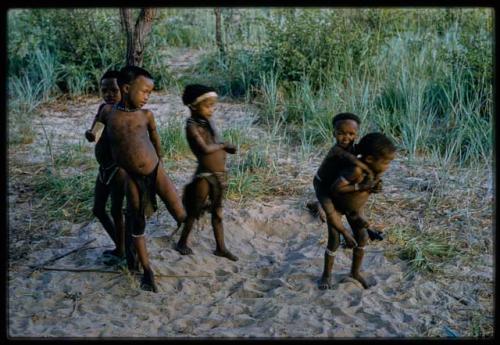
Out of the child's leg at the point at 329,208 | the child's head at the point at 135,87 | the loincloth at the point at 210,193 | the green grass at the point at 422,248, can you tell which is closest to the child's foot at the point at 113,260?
the loincloth at the point at 210,193

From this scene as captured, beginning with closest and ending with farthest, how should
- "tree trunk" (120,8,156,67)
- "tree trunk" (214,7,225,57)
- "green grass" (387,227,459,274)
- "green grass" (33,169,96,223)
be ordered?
"green grass" (387,227,459,274)
"green grass" (33,169,96,223)
"tree trunk" (120,8,156,67)
"tree trunk" (214,7,225,57)

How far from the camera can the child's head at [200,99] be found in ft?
13.7

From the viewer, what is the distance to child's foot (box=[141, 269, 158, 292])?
423cm

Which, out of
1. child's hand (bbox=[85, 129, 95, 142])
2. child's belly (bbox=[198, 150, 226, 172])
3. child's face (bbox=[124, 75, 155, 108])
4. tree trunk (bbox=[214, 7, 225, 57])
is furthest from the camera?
tree trunk (bbox=[214, 7, 225, 57])

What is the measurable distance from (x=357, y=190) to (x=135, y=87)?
145 cm

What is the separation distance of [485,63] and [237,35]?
3.48 meters

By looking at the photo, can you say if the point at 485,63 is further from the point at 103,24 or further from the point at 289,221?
the point at 103,24

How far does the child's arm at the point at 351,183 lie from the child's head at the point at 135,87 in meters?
1.25

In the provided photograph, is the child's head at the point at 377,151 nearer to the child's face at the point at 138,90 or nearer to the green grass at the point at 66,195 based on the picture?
the child's face at the point at 138,90

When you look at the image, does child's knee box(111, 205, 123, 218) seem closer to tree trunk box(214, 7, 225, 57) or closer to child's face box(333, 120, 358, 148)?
child's face box(333, 120, 358, 148)

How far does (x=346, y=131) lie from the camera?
3.88 metres

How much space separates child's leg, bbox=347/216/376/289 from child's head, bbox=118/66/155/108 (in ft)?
4.75

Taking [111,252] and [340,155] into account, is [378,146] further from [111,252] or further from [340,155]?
[111,252]

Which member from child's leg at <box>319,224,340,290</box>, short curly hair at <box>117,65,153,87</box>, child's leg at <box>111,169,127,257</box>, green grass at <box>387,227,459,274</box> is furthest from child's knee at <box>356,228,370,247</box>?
short curly hair at <box>117,65,153,87</box>
